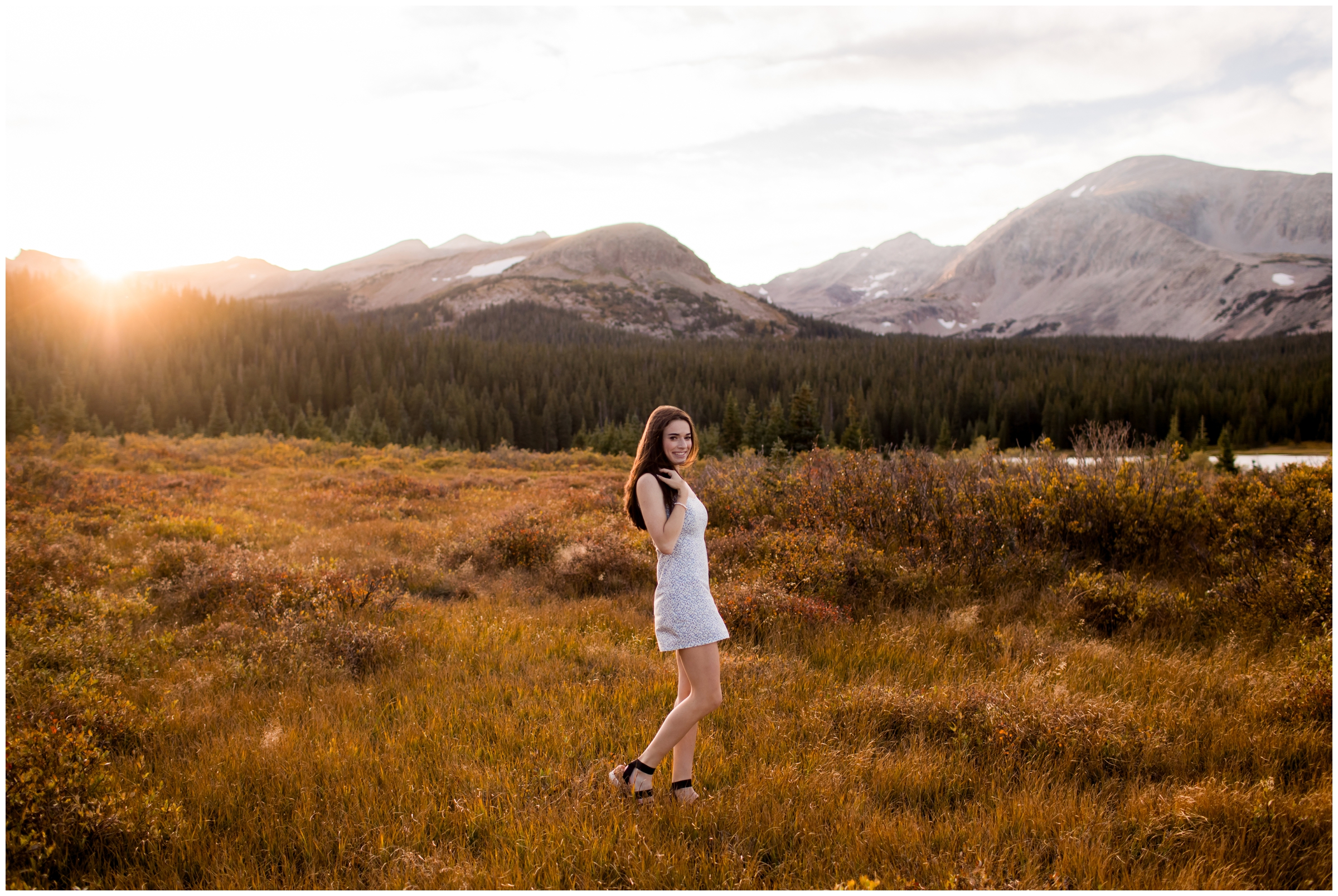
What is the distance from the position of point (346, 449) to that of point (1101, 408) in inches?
3683

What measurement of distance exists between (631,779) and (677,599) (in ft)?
3.94

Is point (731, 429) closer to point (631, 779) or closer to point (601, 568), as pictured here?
point (601, 568)

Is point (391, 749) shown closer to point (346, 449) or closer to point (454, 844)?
point (454, 844)

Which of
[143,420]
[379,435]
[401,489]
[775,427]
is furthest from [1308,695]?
[143,420]

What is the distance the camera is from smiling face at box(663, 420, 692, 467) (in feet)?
14.2

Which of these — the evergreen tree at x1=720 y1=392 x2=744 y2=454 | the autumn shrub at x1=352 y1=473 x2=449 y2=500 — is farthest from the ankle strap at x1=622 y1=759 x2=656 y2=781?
the evergreen tree at x1=720 y1=392 x2=744 y2=454

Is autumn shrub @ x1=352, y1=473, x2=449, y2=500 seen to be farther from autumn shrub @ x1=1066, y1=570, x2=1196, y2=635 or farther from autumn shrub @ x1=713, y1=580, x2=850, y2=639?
autumn shrub @ x1=1066, y1=570, x2=1196, y2=635

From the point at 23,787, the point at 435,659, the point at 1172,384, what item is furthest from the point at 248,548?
the point at 1172,384

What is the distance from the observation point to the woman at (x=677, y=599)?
4109 millimetres

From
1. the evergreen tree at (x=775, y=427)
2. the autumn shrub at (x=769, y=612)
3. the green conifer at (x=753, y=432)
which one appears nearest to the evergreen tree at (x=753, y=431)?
the green conifer at (x=753, y=432)

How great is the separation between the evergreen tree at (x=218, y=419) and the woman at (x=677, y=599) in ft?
247

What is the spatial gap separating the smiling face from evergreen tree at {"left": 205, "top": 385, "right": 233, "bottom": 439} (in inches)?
2966

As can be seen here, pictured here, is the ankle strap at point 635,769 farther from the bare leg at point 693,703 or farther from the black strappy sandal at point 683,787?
the black strappy sandal at point 683,787

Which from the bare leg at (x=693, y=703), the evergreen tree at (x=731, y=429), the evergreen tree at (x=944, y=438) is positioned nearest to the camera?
the bare leg at (x=693, y=703)
